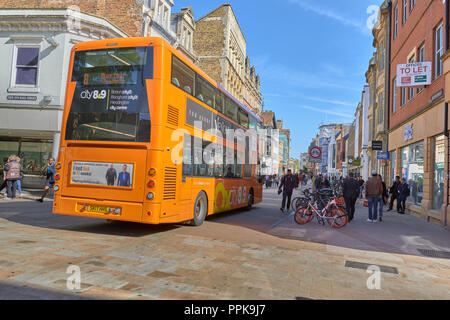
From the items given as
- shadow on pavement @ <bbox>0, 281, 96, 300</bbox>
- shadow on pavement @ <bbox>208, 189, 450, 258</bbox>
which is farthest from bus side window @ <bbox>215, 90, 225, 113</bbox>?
shadow on pavement @ <bbox>0, 281, 96, 300</bbox>

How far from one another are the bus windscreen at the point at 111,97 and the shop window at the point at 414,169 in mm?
12841

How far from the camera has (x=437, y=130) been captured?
44.1 ft

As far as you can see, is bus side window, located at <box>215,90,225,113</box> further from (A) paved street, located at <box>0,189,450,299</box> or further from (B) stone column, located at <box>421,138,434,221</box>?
(B) stone column, located at <box>421,138,434,221</box>

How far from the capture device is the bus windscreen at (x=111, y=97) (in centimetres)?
760

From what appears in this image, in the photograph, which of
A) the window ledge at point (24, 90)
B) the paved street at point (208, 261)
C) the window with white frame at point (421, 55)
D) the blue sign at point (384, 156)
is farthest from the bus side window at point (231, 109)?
the blue sign at point (384, 156)

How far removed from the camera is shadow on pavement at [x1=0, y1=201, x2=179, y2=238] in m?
8.52

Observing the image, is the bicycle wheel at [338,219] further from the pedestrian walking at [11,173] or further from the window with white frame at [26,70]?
the window with white frame at [26,70]

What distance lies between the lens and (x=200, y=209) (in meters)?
9.96

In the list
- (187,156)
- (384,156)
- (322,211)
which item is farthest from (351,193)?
(384,156)

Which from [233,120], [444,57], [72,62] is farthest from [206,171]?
[444,57]

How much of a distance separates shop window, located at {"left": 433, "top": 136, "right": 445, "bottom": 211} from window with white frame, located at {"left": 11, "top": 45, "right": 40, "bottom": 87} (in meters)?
17.6

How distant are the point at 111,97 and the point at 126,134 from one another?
2.81ft

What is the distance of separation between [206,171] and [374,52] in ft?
100

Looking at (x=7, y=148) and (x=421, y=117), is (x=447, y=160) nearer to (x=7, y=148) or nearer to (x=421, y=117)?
(x=421, y=117)
